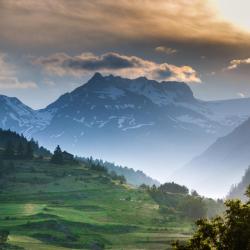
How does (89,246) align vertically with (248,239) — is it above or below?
below

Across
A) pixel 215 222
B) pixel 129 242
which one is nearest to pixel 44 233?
pixel 129 242

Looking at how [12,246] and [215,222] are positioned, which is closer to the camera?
[215,222]

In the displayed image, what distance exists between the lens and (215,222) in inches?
1666

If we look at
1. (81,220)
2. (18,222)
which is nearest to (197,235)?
(18,222)

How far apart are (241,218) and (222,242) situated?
2.30m

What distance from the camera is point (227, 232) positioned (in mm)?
40344

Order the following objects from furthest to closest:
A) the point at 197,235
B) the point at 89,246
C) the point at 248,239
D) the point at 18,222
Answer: the point at 18,222 < the point at 89,246 < the point at 197,235 < the point at 248,239

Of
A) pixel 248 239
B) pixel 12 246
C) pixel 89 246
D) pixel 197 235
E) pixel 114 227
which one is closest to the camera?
pixel 248 239

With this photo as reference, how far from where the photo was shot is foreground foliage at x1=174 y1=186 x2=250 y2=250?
39.2 m

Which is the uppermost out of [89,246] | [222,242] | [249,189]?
[249,189]

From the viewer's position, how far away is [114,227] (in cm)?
Result: 19100

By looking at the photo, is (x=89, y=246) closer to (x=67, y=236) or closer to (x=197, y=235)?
(x=67, y=236)

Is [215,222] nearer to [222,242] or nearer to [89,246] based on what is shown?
[222,242]

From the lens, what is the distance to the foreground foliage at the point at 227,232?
3922 cm
